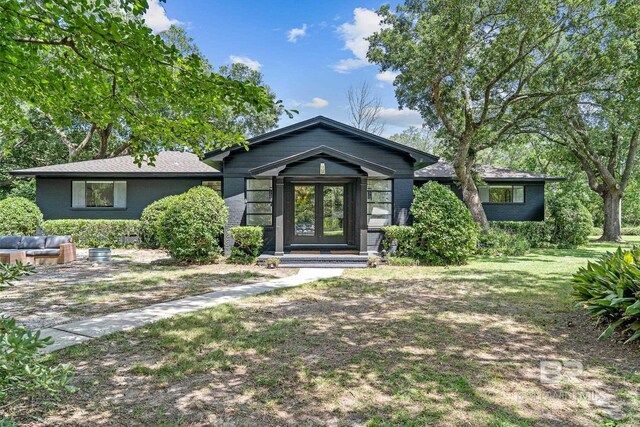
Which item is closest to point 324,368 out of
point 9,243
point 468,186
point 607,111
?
point 9,243

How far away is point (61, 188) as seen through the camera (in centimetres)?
1730

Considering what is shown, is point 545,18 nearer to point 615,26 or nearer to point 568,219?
point 615,26

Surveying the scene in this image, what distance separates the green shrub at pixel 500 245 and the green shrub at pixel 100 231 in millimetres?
14324

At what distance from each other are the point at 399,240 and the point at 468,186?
5881 mm

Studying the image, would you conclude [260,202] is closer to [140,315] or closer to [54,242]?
[54,242]

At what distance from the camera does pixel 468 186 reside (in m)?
16.1

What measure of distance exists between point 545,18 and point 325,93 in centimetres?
2768

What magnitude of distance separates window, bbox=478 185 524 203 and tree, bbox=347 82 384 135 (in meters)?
19.5

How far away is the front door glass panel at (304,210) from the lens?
44.0 feet

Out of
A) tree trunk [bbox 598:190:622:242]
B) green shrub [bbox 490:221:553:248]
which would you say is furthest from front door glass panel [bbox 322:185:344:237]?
tree trunk [bbox 598:190:622:242]

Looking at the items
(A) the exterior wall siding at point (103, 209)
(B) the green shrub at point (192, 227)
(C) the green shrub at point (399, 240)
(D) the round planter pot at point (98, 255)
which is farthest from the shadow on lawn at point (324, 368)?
(A) the exterior wall siding at point (103, 209)

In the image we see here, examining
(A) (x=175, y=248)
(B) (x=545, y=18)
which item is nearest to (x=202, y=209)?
(A) (x=175, y=248)

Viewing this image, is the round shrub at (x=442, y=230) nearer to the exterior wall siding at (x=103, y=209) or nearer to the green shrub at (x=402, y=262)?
the green shrub at (x=402, y=262)
